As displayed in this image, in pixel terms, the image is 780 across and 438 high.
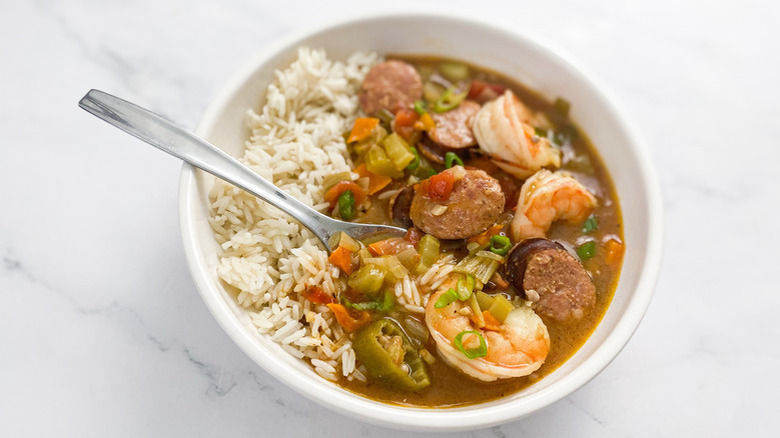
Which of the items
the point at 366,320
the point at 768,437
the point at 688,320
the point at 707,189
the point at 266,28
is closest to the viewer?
the point at 366,320

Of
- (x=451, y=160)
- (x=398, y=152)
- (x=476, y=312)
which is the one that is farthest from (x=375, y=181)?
(x=476, y=312)

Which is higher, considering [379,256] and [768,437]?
[379,256]

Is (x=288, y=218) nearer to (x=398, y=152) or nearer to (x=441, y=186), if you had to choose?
(x=398, y=152)

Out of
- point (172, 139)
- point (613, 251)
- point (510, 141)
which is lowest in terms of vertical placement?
point (613, 251)

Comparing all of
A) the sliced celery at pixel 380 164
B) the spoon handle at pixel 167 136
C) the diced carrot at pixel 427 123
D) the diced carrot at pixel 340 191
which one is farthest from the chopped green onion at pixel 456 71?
the spoon handle at pixel 167 136

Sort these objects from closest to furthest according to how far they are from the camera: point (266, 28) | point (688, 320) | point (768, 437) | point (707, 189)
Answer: point (768, 437) → point (688, 320) → point (707, 189) → point (266, 28)

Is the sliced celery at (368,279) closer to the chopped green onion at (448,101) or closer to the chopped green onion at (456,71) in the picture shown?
the chopped green onion at (448,101)

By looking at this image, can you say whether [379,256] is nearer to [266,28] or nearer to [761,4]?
[266,28]

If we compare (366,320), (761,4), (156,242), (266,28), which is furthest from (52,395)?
(761,4)
